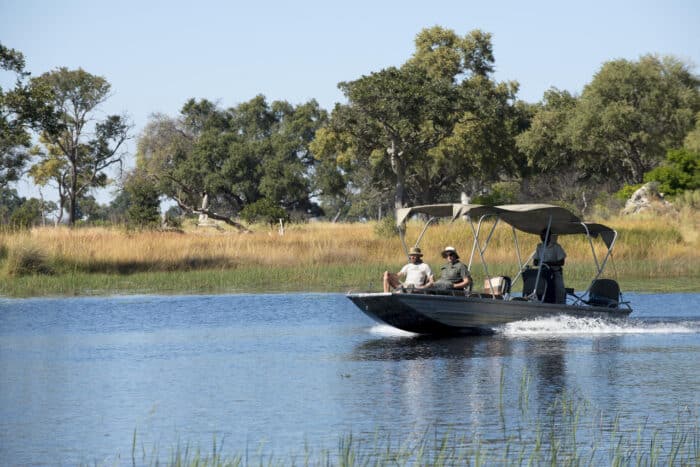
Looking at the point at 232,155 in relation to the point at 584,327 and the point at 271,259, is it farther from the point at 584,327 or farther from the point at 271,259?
the point at 584,327

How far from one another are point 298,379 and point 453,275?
575 centimetres

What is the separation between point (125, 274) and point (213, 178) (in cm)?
4019

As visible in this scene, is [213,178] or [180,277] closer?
[180,277]

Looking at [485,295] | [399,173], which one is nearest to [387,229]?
[399,173]

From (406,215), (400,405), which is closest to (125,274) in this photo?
(406,215)

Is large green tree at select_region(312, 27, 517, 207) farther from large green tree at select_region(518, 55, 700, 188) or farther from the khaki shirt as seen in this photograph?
the khaki shirt

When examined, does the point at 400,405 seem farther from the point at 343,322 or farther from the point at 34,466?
the point at 343,322

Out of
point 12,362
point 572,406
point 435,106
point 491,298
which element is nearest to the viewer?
point 572,406

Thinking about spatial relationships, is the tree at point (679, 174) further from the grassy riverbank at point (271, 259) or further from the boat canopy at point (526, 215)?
the boat canopy at point (526, 215)

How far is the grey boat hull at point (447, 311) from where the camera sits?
20.7 meters

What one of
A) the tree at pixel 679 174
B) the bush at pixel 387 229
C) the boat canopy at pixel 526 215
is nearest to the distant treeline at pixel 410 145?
the tree at pixel 679 174

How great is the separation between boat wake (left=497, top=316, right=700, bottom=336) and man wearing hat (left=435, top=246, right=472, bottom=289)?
1.08m

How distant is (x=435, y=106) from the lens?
59.6 meters

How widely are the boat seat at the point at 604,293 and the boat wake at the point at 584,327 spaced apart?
483 millimetres
